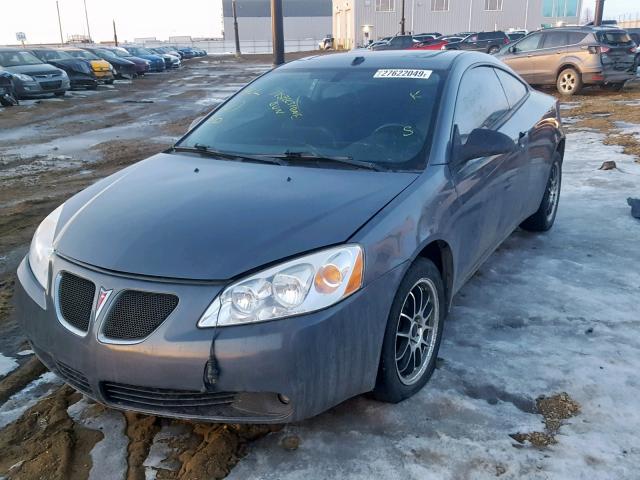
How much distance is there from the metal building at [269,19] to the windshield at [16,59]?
7816cm

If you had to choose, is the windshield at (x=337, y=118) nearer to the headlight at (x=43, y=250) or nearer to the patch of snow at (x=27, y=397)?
the headlight at (x=43, y=250)

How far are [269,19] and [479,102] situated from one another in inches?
3859

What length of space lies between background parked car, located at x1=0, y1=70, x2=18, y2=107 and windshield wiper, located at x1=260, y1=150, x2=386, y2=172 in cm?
1576

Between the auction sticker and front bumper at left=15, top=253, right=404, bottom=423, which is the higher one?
the auction sticker

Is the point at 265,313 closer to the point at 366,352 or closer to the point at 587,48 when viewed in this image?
the point at 366,352

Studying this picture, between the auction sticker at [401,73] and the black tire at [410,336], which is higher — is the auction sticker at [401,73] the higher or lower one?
the higher one

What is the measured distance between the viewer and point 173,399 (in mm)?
2320

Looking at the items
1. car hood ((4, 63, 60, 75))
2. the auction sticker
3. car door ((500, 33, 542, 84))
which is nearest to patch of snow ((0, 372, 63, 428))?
the auction sticker

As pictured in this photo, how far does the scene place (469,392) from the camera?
2.92 metres

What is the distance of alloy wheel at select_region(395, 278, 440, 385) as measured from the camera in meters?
2.78

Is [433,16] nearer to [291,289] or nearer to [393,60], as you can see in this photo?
[393,60]

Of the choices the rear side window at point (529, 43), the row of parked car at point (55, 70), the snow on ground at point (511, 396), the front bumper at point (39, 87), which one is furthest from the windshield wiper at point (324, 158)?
the front bumper at point (39, 87)

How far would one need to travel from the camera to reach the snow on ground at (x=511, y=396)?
242 cm

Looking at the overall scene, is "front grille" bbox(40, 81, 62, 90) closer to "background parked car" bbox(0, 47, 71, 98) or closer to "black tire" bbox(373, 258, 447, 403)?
"background parked car" bbox(0, 47, 71, 98)
